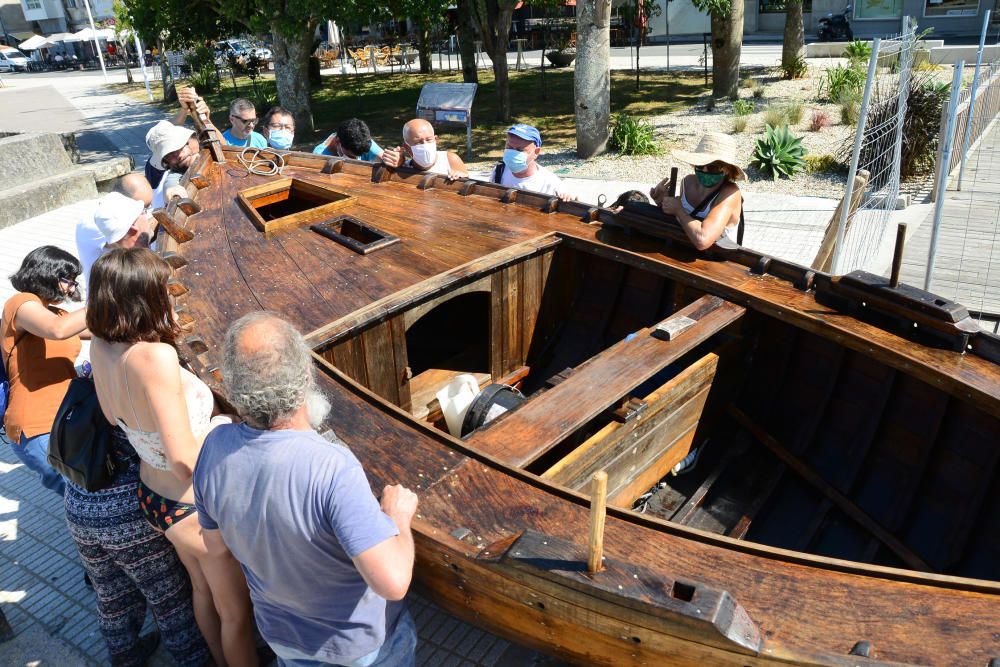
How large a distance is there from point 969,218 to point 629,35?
80.1 ft

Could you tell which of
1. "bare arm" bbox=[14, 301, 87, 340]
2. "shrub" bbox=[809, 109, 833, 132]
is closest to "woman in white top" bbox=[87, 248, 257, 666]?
"bare arm" bbox=[14, 301, 87, 340]

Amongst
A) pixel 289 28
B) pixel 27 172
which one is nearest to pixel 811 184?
pixel 289 28

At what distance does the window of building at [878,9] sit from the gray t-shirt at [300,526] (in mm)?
32825

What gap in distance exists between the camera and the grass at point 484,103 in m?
14.4

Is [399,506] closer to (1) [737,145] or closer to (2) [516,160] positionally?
(2) [516,160]

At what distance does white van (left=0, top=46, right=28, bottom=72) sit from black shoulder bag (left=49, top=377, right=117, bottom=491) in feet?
176

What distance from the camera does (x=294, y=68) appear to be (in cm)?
1343

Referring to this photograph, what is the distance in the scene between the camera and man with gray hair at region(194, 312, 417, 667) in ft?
5.34

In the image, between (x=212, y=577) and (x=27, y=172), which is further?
(x=27, y=172)

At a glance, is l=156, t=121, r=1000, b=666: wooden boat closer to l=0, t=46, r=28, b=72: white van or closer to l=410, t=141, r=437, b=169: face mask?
l=410, t=141, r=437, b=169: face mask

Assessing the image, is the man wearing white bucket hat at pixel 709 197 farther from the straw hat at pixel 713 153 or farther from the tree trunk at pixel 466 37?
the tree trunk at pixel 466 37

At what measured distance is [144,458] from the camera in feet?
7.72

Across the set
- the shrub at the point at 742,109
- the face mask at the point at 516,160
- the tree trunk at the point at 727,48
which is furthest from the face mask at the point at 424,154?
the tree trunk at the point at 727,48

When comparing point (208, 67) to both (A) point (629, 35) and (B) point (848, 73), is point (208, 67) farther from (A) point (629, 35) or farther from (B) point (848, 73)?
→ (B) point (848, 73)
